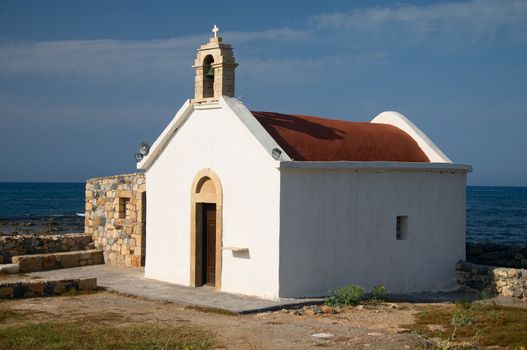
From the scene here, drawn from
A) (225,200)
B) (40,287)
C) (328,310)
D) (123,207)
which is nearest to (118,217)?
(123,207)

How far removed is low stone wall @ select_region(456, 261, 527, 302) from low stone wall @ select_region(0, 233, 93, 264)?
35.4ft

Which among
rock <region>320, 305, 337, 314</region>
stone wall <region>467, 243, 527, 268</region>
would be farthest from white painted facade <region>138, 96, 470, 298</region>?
stone wall <region>467, 243, 527, 268</region>

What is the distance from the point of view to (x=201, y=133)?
1720cm

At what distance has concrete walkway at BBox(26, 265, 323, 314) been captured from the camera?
48.0 feet

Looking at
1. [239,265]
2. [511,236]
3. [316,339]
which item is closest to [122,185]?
[239,265]

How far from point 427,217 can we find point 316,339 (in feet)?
23.2

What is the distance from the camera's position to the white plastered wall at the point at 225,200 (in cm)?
1538

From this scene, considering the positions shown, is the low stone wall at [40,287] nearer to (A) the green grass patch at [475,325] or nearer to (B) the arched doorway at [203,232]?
(B) the arched doorway at [203,232]

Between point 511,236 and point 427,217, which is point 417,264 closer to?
point 427,217

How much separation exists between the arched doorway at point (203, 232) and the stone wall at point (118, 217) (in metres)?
3.63

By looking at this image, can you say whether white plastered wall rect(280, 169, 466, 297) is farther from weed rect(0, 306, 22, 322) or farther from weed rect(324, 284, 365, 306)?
weed rect(0, 306, 22, 322)

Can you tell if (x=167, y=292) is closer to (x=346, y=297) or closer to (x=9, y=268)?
(x=346, y=297)

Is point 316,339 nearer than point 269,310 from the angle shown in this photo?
Yes

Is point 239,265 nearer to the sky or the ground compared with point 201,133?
nearer to the ground
